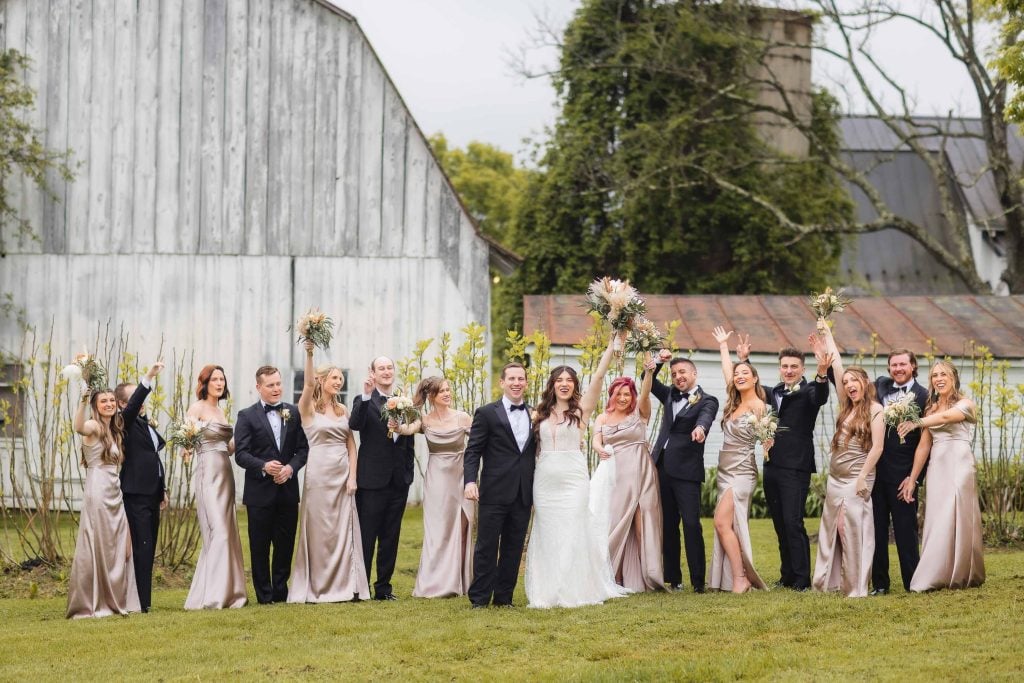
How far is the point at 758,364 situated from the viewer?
17.2 m

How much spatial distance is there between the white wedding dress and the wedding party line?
2 centimetres

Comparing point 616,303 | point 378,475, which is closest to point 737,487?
point 616,303

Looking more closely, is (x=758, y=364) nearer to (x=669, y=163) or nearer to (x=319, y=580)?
(x=319, y=580)

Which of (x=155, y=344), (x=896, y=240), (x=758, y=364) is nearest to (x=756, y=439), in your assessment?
(x=758, y=364)

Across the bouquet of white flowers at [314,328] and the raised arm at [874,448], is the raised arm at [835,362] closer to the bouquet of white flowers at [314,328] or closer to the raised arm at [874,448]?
the raised arm at [874,448]

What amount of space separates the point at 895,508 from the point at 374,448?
3995mm

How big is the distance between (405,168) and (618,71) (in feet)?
38.6

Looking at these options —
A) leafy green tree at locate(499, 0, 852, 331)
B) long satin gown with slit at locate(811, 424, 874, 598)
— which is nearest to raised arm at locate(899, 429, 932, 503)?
long satin gown with slit at locate(811, 424, 874, 598)

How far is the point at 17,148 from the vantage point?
17.1m

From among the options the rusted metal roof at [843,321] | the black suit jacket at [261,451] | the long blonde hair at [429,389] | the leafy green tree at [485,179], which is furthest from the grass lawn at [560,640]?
the leafy green tree at [485,179]

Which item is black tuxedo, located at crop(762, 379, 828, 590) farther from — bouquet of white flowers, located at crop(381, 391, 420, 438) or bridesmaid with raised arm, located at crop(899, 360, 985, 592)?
bouquet of white flowers, located at crop(381, 391, 420, 438)

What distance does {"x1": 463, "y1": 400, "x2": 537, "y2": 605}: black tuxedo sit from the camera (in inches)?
376

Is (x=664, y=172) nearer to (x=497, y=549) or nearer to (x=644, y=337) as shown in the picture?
(x=644, y=337)

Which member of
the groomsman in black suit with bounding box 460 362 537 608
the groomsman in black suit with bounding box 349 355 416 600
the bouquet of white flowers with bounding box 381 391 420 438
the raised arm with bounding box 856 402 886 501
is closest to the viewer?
the groomsman in black suit with bounding box 460 362 537 608
